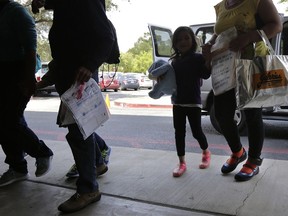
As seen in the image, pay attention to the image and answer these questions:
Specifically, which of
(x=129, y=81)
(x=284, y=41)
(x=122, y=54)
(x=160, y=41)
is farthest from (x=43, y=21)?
(x=122, y=54)

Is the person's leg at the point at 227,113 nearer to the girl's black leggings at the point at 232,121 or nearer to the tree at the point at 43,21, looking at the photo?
the girl's black leggings at the point at 232,121

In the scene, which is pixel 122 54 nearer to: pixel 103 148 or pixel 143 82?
pixel 143 82

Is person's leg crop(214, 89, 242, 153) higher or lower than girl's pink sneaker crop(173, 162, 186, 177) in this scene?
higher

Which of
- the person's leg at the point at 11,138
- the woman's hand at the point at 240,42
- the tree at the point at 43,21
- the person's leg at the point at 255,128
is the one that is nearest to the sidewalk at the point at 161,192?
the person's leg at the point at 11,138

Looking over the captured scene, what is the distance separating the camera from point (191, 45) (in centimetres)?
366

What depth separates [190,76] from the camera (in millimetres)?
3643

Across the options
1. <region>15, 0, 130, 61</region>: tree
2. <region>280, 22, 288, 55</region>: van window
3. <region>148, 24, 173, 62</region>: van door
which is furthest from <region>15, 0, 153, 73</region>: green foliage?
<region>280, 22, 288, 55</region>: van window

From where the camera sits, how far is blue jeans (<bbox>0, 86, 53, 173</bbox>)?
3320 millimetres

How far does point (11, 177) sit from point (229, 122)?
210 cm

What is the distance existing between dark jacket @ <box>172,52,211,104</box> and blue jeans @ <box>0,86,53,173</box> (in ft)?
4.59

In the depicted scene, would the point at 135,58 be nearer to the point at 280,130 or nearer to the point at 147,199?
the point at 280,130

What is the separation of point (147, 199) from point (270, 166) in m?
1.50

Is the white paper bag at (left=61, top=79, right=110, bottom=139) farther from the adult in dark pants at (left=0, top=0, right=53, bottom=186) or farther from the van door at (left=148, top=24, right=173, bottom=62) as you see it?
the van door at (left=148, top=24, right=173, bottom=62)

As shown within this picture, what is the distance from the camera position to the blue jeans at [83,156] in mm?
2877
